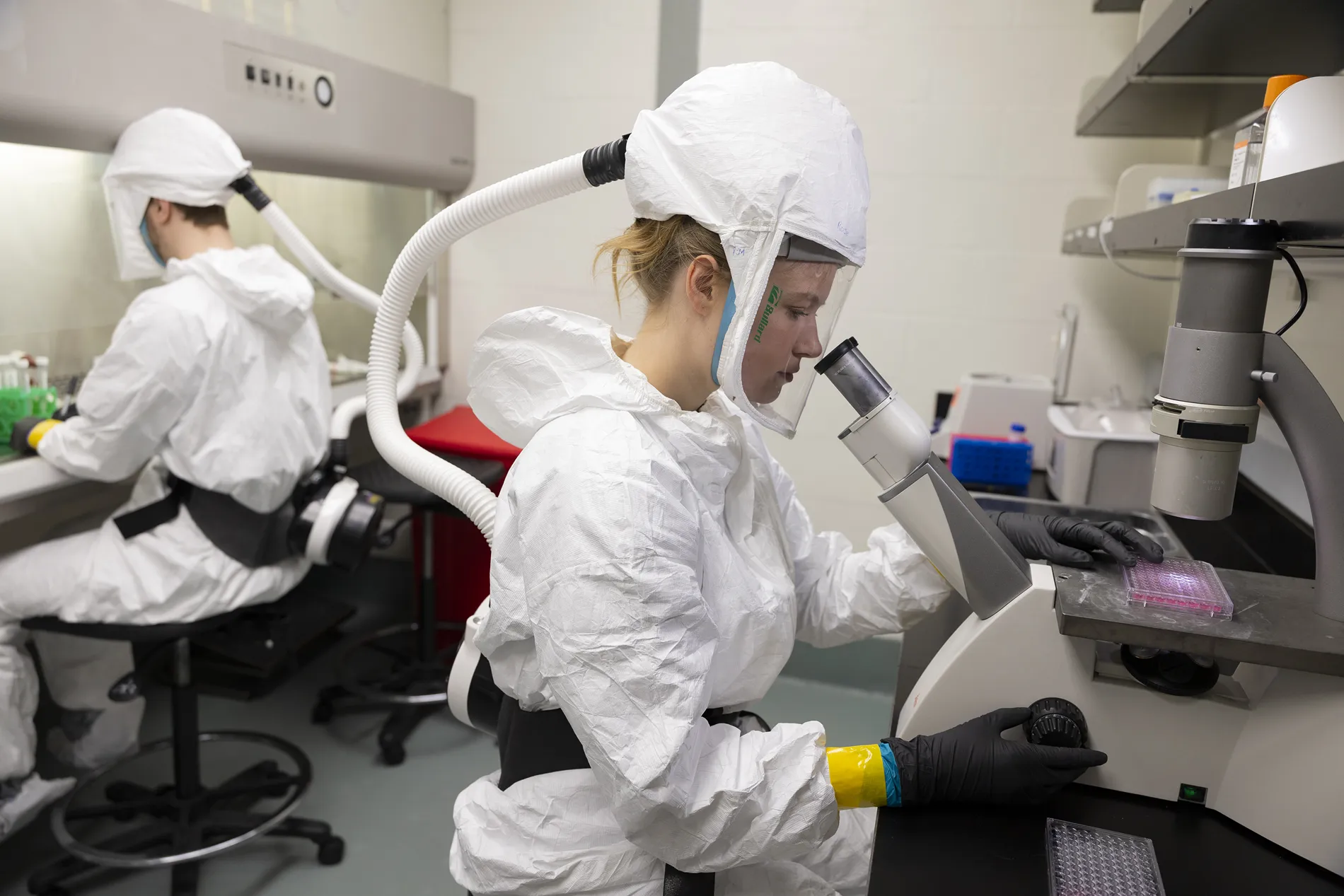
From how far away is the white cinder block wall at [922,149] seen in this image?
8.74 ft

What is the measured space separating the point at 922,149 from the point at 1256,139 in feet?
5.99

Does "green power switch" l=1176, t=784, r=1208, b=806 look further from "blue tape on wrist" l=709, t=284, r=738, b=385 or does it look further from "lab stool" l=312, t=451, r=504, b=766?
"lab stool" l=312, t=451, r=504, b=766

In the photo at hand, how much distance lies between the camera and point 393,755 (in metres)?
2.48

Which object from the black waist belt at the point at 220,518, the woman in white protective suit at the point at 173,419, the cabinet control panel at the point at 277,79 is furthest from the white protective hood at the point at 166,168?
the black waist belt at the point at 220,518

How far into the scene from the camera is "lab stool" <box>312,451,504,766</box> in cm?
248

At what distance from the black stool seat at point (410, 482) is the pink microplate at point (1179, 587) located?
1618 mm

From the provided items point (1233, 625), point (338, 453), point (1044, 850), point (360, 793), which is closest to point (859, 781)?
point (1044, 850)

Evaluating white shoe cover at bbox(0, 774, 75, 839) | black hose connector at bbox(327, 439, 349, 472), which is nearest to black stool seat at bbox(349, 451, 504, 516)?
black hose connector at bbox(327, 439, 349, 472)

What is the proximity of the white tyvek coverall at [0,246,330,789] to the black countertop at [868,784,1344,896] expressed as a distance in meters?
1.56

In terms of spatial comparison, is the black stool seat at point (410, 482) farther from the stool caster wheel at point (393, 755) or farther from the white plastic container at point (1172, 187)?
the white plastic container at point (1172, 187)

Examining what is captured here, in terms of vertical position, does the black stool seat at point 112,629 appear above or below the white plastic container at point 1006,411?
below

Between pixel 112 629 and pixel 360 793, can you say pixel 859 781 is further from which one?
pixel 360 793

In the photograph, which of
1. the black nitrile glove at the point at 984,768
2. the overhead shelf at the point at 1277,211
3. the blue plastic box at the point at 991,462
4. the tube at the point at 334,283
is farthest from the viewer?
the tube at the point at 334,283

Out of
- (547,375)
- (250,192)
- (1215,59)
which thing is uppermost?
(1215,59)
